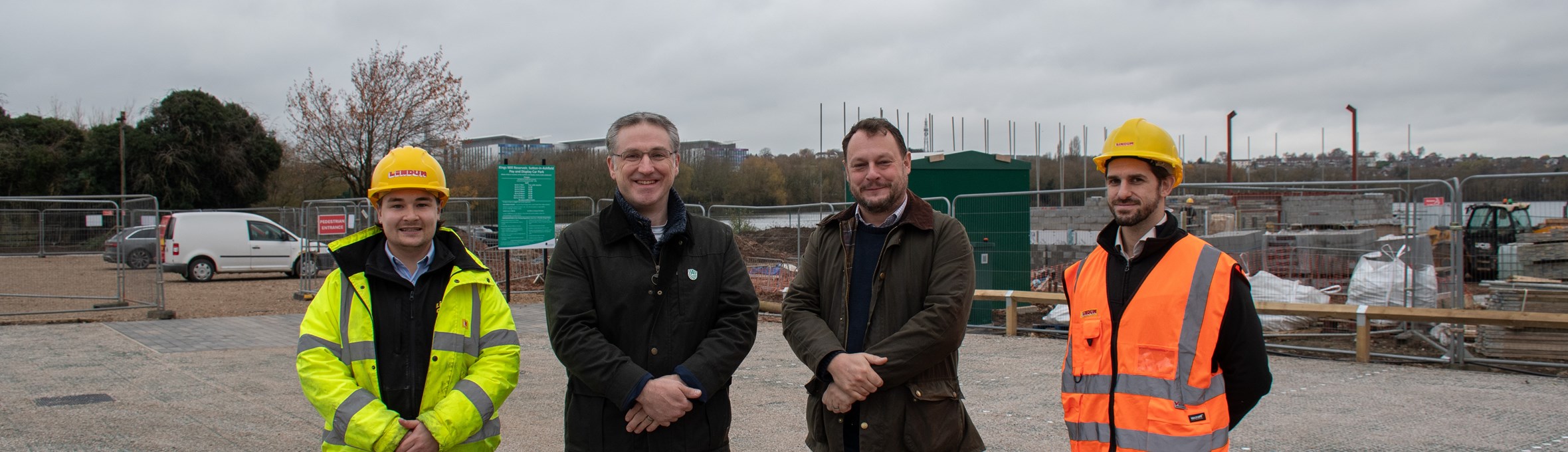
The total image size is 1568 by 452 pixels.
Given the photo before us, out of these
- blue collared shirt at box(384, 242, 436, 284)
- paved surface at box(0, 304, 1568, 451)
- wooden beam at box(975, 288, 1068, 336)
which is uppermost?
blue collared shirt at box(384, 242, 436, 284)

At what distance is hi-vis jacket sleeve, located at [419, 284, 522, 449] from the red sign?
13470 mm

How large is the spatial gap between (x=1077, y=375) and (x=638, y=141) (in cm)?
152

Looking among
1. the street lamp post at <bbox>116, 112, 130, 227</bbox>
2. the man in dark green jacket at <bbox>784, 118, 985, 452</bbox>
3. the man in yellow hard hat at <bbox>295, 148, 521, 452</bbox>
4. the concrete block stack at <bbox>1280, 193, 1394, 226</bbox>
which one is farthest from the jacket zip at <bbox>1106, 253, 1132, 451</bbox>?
the street lamp post at <bbox>116, 112, 130, 227</bbox>

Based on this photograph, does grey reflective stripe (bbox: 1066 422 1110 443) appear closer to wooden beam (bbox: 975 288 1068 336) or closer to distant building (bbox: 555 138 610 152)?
wooden beam (bbox: 975 288 1068 336)

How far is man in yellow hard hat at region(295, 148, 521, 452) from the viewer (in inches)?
106

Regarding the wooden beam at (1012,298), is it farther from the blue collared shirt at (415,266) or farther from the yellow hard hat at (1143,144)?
the blue collared shirt at (415,266)

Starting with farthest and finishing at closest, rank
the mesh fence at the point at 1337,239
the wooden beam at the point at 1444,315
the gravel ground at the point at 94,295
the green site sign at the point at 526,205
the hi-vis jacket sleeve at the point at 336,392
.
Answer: the green site sign at the point at 526,205, the gravel ground at the point at 94,295, the mesh fence at the point at 1337,239, the wooden beam at the point at 1444,315, the hi-vis jacket sleeve at the point at 336,392

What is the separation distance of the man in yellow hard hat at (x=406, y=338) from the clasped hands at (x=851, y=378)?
3.31ft

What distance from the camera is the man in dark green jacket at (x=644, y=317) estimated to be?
270cm

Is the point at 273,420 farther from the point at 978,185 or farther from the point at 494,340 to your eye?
the point at 978,185

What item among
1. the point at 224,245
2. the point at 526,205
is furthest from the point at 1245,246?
the point at 224,245

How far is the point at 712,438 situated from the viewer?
2.88 meters

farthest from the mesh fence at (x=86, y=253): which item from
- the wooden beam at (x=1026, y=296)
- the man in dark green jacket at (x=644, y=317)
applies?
the man in dark green jacket at (x=644, y=317)

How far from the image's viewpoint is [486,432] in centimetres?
294
